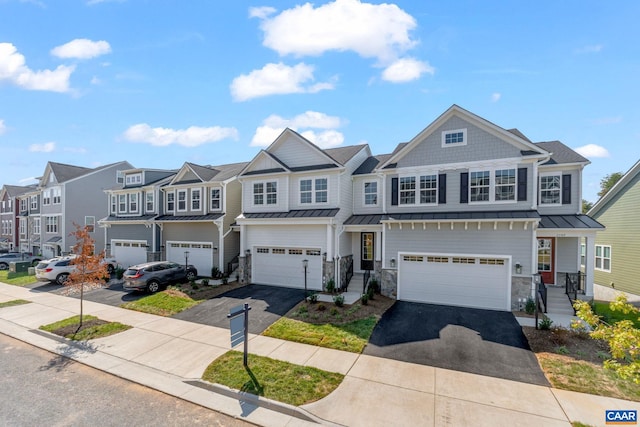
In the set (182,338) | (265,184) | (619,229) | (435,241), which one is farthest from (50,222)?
(619,229)

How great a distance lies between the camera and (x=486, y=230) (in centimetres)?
1303

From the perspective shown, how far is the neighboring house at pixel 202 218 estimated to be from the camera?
20188 millimetres

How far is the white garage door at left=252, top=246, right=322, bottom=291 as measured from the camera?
54.3ft

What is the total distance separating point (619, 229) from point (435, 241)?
44.2 ft

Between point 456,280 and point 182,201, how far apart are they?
19176 millimetres

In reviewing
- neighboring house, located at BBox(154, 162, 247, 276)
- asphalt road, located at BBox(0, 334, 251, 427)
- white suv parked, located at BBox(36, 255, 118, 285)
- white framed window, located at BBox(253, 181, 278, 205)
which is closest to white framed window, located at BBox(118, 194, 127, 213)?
neighboring house, located at BBox(154, 162, 247, 276)

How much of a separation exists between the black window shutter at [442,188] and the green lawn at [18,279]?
26.8 metres

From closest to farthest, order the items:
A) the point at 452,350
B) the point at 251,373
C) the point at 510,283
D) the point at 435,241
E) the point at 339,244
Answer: the point at 251,373, the point at 452,350, the point at 510,283, the point at 435,241, the point at 339,244

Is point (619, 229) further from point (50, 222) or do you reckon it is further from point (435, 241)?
A: point (50, 222)

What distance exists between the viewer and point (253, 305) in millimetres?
13719

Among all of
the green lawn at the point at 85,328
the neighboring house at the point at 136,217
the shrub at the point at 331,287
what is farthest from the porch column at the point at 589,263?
the neighboring house at the point at 136,217

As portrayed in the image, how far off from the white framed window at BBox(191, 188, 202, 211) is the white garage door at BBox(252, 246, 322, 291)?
6.59m

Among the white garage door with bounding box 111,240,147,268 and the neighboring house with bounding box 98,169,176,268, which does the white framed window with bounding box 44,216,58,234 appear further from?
the white garage door with bounding box 111,240,147,268

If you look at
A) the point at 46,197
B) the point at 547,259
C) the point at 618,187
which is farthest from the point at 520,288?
the point at 46,197
